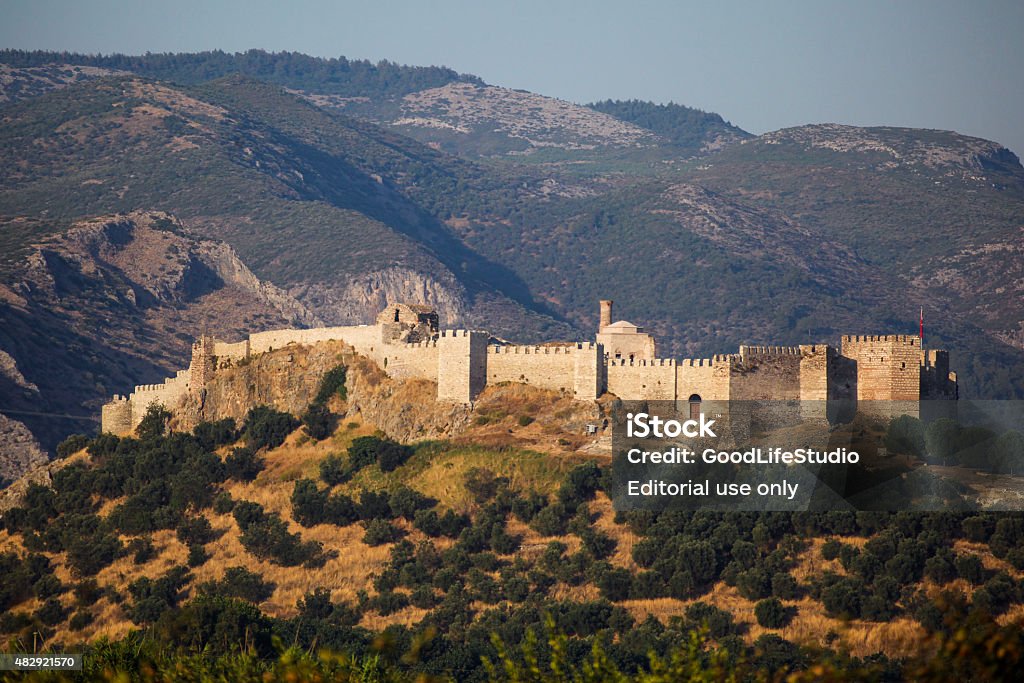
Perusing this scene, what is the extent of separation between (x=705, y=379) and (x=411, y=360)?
1464 cm

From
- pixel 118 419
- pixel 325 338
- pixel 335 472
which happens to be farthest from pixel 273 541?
pixel 118 419

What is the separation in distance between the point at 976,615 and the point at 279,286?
174381 mm

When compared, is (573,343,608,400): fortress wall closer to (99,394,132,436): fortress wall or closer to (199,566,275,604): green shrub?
(199,566,275,604): green shrub

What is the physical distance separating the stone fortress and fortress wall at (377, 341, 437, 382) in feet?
0.15

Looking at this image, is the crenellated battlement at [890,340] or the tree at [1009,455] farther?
the tree at [1009,455]

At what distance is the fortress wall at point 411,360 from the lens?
2894 inches

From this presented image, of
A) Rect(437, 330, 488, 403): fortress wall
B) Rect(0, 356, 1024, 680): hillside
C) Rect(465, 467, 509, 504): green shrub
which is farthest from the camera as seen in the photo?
Rect(437, 330, 488, 403): fortress wall

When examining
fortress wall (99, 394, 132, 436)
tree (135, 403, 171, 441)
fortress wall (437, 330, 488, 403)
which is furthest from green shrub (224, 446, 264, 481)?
fortress wall (437, 330, 488, 403)

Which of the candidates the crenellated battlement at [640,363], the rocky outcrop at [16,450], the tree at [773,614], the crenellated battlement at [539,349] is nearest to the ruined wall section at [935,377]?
the crenellated battlement at [640,363]

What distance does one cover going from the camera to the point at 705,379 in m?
66.6

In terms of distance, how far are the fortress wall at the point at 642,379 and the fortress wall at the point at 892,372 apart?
7359 mm

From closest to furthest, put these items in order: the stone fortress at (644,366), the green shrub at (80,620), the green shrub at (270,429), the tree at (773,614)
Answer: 1. the tree at (773,614)
2. the stone fortress at (644,366)
3. the green shrub at (80,620)
4. the green shrub at (270,429)

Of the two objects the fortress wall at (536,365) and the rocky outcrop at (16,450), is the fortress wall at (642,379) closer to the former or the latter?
the fortress wall at (536,365)

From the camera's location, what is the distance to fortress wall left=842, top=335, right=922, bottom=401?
66.8 metres
